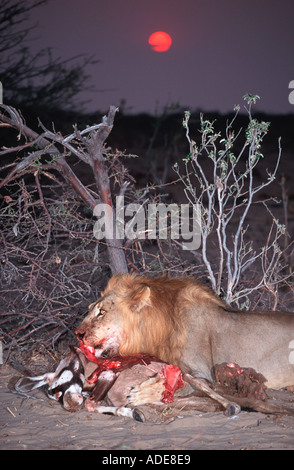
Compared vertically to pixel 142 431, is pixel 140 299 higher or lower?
higher

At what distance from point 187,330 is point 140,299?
19.2 inches

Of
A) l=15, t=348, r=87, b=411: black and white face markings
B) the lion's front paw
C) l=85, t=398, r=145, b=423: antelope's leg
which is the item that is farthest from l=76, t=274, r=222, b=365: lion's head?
l=85, t=398, r=145, b=423: antelope's leg

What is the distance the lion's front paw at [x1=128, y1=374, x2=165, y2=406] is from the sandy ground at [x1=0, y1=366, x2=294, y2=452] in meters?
0.18

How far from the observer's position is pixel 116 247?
6.05 m

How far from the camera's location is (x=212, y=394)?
13.9 ft

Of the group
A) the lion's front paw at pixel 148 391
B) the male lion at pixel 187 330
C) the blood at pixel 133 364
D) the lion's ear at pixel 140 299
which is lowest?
the lion's front paw at pixel 148 391

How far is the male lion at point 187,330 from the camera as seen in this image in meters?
4.62

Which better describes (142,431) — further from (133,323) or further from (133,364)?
(133,323)

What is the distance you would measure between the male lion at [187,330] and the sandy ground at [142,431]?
0.58 metres

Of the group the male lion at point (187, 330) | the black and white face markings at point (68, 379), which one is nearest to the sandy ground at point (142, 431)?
the black and white face markings at point (68, 379)

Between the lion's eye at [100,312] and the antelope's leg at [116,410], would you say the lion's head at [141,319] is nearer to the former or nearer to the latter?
the lion's eye at [100,312]

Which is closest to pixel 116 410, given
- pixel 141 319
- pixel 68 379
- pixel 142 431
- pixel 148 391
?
pixel 148 391
